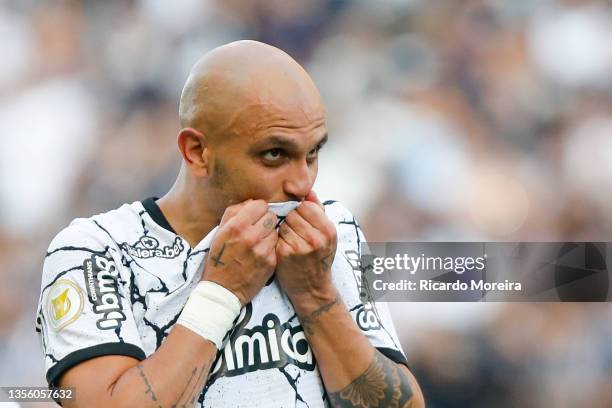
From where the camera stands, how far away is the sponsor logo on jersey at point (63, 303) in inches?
54.6

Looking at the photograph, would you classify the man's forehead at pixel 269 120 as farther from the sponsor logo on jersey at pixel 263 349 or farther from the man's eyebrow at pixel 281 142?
the sponsor logo on jersey at pixel 263 349

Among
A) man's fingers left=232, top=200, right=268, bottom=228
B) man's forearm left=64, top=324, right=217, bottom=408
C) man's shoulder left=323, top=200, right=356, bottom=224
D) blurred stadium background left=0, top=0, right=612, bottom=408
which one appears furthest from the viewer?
blurred stadium background left=0, top=0, right=612, bottom=408

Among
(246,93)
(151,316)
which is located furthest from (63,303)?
(246,93)

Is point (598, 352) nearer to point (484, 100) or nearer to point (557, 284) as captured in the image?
point (557, 284)

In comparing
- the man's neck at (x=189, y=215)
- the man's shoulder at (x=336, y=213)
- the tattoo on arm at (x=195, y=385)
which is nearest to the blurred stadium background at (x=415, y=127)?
the man's shoulder at (x=336, y=213)

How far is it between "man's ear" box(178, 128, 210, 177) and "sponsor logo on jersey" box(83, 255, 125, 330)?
21 cm

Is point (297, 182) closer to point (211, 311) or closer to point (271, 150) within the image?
point (271, 150)

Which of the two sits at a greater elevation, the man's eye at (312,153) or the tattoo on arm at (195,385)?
the man's eye at (312,153)

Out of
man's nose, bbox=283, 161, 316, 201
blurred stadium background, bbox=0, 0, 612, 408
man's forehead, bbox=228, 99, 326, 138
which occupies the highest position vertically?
blurred stadium background, bbox=0, 0, 612, 408

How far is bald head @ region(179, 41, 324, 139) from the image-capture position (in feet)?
4.63

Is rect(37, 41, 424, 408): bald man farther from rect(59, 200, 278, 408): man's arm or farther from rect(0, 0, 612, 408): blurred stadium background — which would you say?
rect(0, 0, 612, 408): blurred stadium background

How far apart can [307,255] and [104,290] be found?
34 cm

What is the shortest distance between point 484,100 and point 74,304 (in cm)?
177

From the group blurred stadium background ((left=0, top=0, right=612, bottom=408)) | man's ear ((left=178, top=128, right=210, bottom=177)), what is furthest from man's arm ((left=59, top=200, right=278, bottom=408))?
blurred stadium background ((left=0, top=0, right=612, bottom=408))
